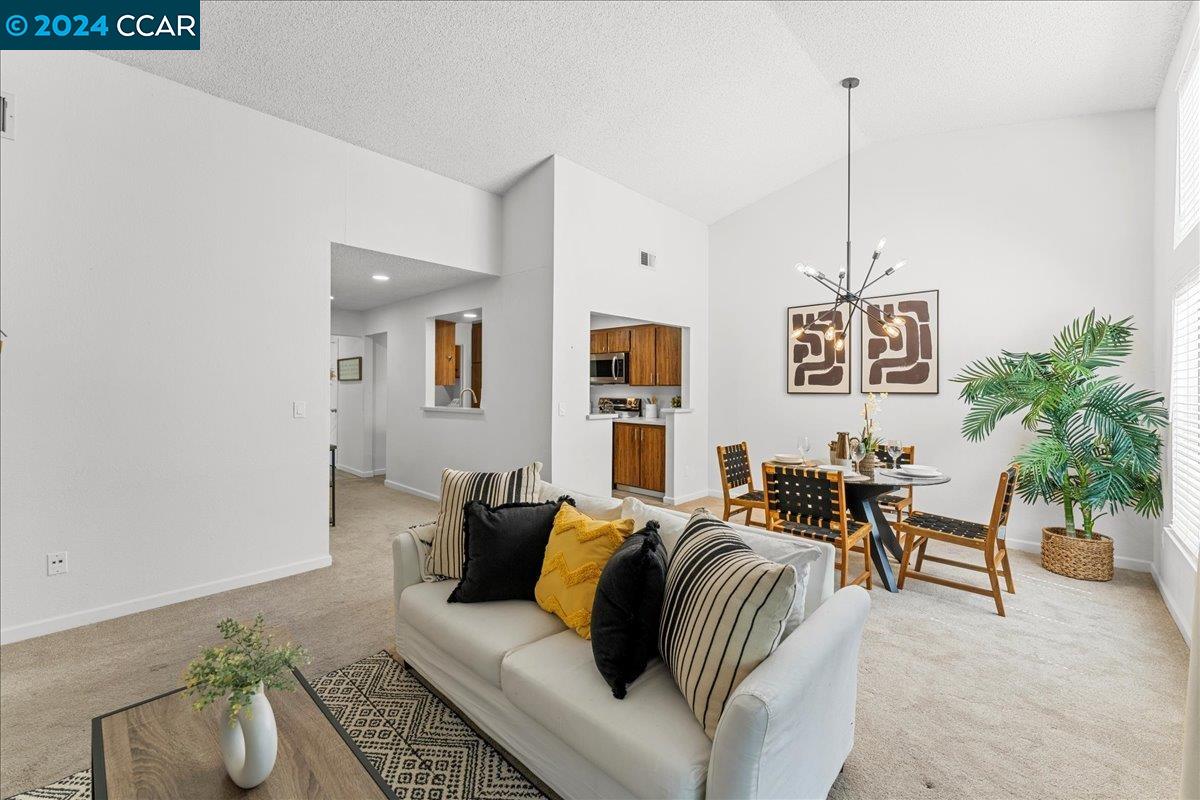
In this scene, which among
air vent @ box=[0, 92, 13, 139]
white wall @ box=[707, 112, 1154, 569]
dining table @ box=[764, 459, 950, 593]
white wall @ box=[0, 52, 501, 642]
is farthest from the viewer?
white wall @ box=[707, 112, 1154, 569]

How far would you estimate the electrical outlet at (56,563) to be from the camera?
9.21 feet

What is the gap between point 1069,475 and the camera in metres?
3.92

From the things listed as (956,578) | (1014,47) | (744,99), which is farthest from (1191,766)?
(744,99)

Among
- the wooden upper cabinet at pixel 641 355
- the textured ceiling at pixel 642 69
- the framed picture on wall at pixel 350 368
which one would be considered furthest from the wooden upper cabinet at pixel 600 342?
the framed picture on wall at pixel 350 368

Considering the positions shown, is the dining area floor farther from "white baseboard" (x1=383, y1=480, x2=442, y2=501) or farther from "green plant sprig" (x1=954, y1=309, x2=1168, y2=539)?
"white baseboard" (x1=383, y1=480, x2=442, y2=501)

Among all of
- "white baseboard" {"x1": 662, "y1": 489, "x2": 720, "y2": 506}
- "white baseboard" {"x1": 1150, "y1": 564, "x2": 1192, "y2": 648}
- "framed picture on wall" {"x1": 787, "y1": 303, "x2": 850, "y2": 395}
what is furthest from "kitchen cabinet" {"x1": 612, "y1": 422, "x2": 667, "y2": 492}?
"white baseboard" {"x1": 1150, "y1": 564, "x2": 1192, "y2": 648}

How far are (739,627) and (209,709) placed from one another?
59.0 inches

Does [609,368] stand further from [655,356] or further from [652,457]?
[652,457]

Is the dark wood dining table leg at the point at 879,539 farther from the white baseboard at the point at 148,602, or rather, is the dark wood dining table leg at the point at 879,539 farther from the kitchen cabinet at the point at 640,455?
the white baseboard at the point at 148,602

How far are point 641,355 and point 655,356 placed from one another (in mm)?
232

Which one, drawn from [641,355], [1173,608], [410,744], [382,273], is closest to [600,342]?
[641,355]

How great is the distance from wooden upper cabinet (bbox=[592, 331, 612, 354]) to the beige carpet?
4.43 metres

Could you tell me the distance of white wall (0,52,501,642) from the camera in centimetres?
274

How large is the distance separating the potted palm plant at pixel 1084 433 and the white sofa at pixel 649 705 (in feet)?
9.65
